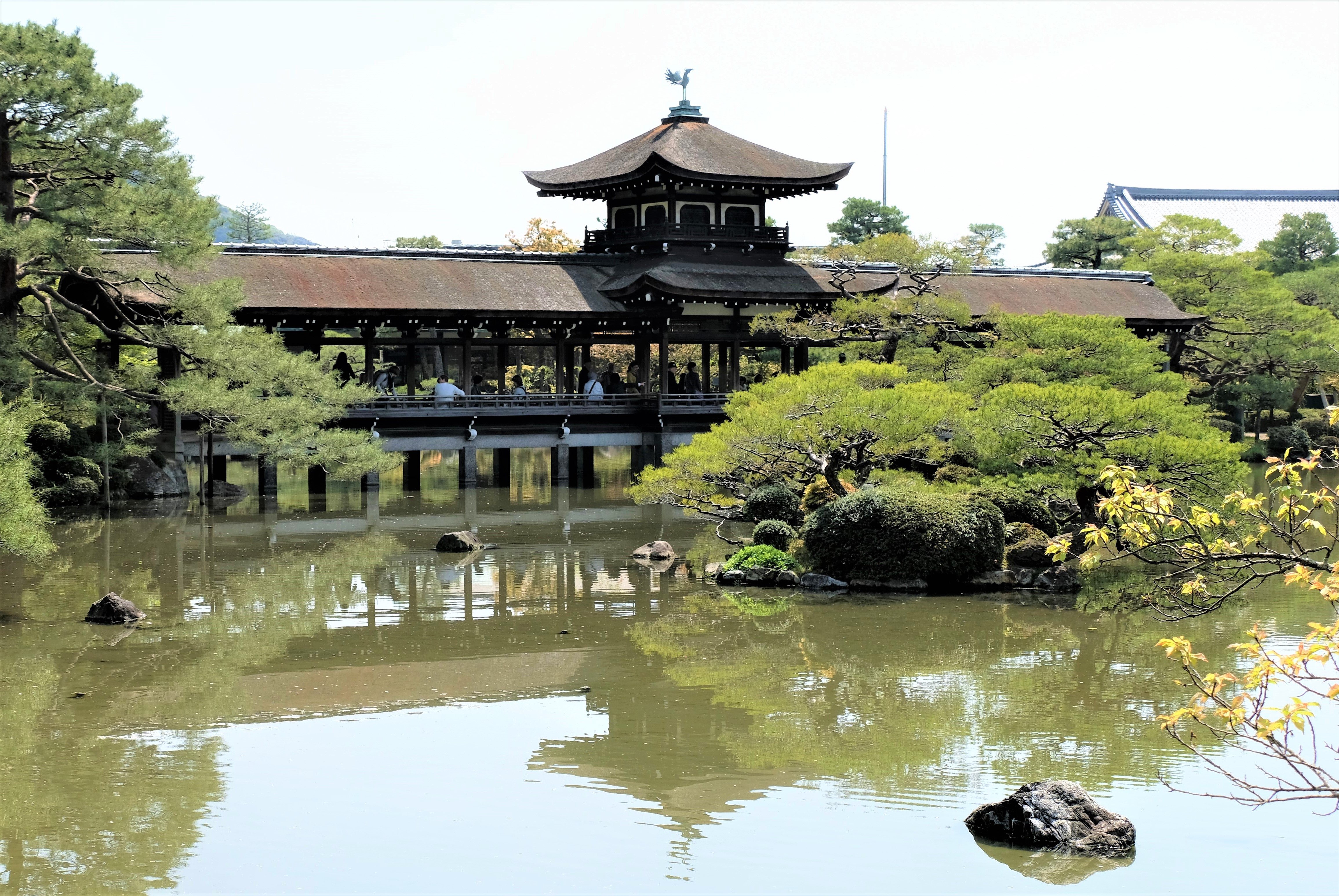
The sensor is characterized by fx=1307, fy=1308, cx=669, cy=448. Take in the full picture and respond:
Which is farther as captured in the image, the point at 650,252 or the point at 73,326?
the point at 650,252

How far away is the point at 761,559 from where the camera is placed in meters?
18.2

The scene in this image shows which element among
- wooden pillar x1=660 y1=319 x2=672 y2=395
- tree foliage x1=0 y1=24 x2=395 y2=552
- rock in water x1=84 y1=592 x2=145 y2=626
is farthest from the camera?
wooden pillar x1=660 y1=319 x2=672 y2=395

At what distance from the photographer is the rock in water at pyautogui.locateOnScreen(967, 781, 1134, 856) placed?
850 cm

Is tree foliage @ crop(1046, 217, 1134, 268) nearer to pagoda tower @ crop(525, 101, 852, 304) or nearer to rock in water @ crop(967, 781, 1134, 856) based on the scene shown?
pagoda tower @ crop(525, 101, 852, 304)

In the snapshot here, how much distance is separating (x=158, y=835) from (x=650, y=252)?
26.0 meters

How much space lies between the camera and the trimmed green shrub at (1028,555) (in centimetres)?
1800

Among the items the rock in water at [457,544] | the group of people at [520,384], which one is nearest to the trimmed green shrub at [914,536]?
the rock in water at [457,544]

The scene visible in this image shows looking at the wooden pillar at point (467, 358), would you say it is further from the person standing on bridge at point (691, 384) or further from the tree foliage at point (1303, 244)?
the tree foliage at point (1303, 244)

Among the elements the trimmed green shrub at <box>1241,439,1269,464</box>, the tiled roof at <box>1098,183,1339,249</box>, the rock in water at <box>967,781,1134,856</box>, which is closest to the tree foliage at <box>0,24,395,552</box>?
the rock in water at <box>967,781,1134,856</box>

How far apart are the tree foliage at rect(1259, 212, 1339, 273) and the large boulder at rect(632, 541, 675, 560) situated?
126ft

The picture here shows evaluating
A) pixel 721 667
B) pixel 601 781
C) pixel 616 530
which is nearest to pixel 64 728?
pixel 601 781

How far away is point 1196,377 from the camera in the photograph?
3778 cm

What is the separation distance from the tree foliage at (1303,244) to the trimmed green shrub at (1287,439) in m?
14.5

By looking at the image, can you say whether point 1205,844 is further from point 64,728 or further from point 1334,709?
point 64,728
